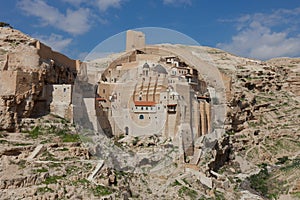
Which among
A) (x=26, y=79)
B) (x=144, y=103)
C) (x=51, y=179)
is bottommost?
(x=51, y=179)

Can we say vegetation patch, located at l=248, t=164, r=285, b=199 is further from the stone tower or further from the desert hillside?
the stone tower

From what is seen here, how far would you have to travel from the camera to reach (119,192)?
62.0ft

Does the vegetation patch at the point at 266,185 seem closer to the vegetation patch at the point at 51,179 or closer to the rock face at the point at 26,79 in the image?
the rock face at the point at 26,79

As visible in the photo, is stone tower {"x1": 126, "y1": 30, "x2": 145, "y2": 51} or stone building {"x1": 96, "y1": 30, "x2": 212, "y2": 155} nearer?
stone building {"x1": 96, "y1": 30, "x2": 212, "y2": 155}

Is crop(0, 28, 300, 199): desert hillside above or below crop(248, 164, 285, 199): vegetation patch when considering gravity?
above

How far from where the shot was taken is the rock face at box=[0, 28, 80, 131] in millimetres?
20734

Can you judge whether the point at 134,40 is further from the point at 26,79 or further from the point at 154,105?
the point at 26,79

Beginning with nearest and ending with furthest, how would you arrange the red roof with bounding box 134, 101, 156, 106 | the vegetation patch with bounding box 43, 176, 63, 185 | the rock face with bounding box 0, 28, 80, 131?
1. the vegetation patch with bounding box 43, 176, 63, 185
2. the rock face with bounding box 0, 28, 80, 131
3. the red roof with bounding box 134, 101, 156, 106

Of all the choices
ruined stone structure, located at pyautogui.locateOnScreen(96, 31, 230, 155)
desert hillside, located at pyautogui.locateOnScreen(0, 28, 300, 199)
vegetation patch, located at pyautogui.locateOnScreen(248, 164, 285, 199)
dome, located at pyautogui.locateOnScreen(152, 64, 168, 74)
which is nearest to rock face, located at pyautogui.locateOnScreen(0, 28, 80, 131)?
desert hillside, located at pyautogui.locateOnScreen(0, 28, 300, 199)

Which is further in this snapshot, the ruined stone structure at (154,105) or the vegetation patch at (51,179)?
the ruined stone structure at (154,105)

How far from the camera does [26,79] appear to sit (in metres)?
21.7

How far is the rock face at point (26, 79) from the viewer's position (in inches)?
816

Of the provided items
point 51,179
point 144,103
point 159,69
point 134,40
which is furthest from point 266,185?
point 134,40

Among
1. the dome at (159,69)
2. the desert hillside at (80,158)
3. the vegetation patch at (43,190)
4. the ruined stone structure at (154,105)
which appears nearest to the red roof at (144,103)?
the ruined stone structure at (154,105)
